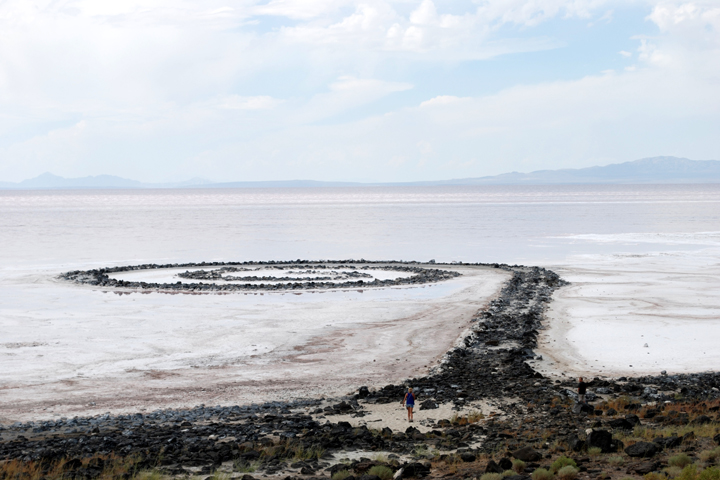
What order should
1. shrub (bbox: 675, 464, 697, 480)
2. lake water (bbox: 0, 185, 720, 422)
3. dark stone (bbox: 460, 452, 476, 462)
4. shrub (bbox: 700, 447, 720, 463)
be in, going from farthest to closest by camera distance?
lake water (bbox: 0, 185, 720, 422) < dark stone (bbox: 460, 452, 476, 462) < shrub (bbox: 700, 447, 720, 463) < shrub (bbox: 675, 464, 697, 480)

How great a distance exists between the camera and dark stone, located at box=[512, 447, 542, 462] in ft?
42.1

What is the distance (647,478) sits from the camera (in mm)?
11195

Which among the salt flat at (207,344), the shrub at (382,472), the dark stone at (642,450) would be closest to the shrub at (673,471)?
the dark stone at (642,450)

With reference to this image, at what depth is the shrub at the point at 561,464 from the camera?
39.4 feet

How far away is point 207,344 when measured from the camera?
25828 millimetres

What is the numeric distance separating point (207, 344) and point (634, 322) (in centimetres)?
1805

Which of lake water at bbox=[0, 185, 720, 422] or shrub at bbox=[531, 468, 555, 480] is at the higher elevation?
shrub at bbox=[531, 468, 555, 480]

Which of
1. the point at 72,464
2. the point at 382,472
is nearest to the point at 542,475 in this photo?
the point at 382,472

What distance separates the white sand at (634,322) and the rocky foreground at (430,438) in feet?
8.29

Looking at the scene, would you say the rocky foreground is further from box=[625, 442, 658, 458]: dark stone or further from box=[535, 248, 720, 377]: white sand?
box=[535, 248, 720, 377]: white sand

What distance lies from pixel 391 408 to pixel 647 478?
314 inches

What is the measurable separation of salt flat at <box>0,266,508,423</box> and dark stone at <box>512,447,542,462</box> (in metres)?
8.07

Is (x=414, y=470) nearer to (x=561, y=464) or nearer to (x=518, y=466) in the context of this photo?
(x=518, y=466)

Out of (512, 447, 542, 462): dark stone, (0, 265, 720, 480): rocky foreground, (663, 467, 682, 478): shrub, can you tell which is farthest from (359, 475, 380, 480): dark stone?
(663, 467, 682, 478): shrub
